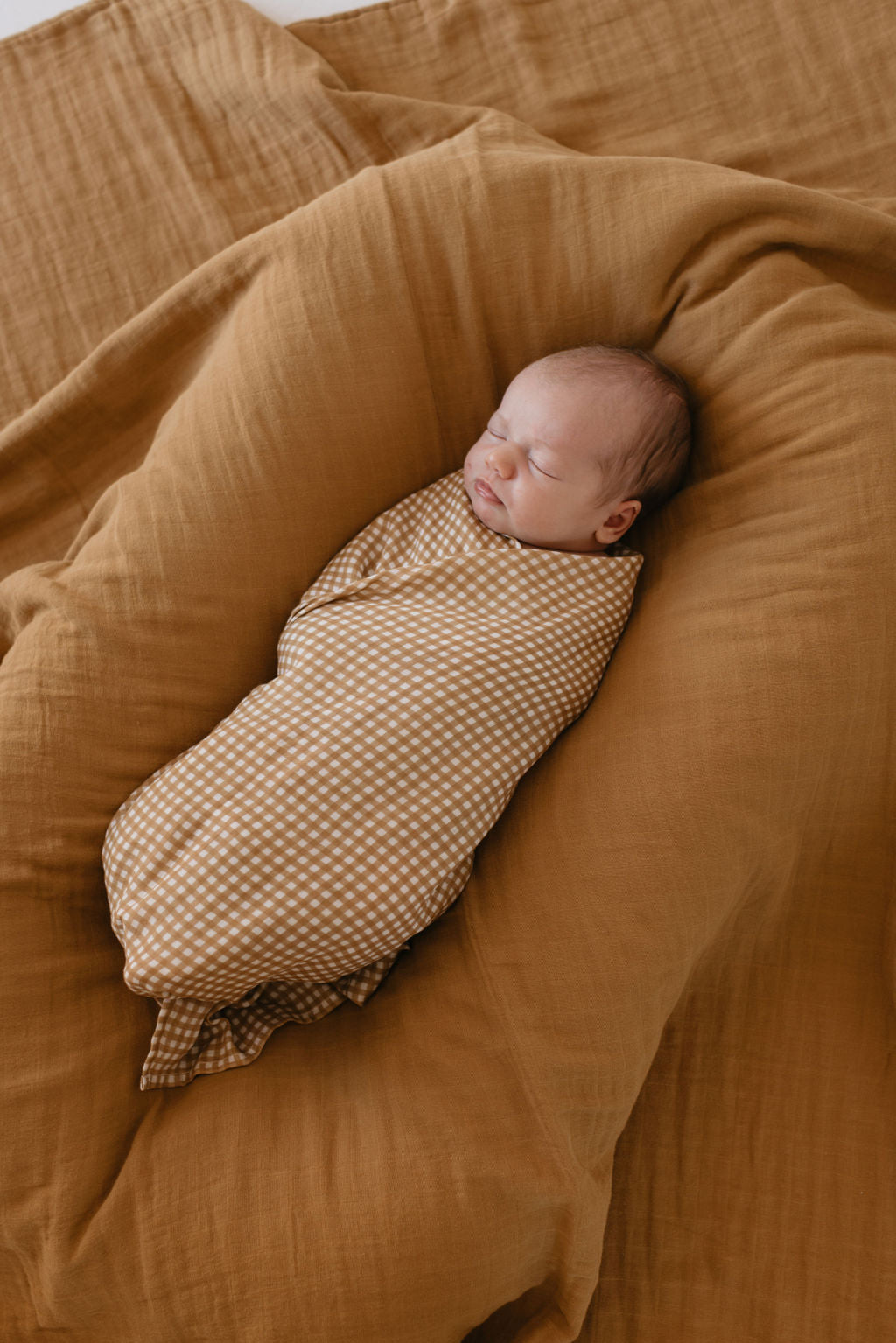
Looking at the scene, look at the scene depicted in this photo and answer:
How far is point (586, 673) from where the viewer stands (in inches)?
44.4

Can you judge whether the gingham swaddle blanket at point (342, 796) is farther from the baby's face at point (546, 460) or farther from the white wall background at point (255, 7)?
the white wall background at point (255, 7)

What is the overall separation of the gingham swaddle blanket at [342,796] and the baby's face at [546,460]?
5 centimetres

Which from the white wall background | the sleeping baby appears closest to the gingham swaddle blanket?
the sleeping baby

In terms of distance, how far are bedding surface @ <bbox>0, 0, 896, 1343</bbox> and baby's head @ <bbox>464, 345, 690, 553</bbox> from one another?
0.07 m

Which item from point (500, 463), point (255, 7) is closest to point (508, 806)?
point (500, 463)

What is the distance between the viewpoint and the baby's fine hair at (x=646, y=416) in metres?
1.12

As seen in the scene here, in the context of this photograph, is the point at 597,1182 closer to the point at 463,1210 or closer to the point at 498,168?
the point at 463,1210

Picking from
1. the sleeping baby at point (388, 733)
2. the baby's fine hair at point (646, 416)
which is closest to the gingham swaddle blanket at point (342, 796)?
the sleeping baby at point (388, 733)

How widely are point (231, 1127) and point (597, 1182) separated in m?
0.35

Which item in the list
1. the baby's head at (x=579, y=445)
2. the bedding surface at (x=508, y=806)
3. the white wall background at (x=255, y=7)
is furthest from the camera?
the white wall background at (x=255, y=7)

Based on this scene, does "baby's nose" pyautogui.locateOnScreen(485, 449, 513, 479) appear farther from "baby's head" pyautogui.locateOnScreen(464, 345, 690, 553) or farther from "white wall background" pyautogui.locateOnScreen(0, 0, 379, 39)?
"white wall background" pyautogui.locateOnScreen(0, 0, 379, 39)

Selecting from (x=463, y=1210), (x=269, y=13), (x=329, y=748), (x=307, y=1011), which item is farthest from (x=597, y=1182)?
(x=269, y=13)

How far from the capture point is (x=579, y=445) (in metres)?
1.13

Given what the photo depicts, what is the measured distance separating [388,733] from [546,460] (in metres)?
0.35
